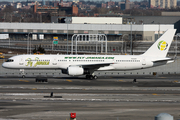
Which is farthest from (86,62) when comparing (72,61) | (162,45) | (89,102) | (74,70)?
(89,102)

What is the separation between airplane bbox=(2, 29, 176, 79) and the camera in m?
53.5

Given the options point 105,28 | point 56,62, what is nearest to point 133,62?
point 56,62

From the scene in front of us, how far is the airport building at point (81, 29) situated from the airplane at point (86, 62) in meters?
98.8

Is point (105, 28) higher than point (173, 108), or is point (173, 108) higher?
point (105, 28)

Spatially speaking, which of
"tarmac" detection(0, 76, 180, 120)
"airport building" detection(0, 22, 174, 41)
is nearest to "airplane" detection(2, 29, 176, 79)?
"tarmac" detection(0, 76, 180, 120)

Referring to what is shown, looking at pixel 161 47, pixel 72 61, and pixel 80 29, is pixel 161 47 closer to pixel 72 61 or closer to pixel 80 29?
pixel 72 61

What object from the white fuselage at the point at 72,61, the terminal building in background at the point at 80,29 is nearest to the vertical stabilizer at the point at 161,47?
the white fuselage at the point at 72,61

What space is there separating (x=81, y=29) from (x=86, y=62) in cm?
10239

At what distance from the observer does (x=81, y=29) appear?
511 ft

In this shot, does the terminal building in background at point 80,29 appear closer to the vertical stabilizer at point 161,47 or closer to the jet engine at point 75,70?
the vertical stabilizer at point 161,47

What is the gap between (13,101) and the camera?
108 feet

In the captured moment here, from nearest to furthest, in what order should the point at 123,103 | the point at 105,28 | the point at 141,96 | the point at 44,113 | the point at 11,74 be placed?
the point at 44,113
the point at 123,103
the point at 141,96
the point at 11,74
the point at 105,28

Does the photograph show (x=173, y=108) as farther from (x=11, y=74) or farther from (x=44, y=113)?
(x=11, y=74)

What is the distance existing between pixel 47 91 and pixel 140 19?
503 feet
